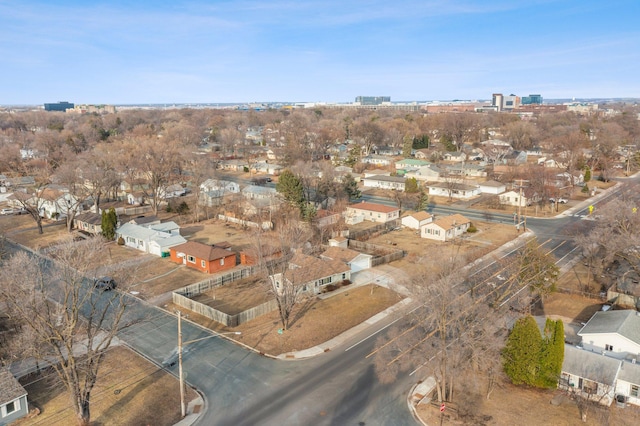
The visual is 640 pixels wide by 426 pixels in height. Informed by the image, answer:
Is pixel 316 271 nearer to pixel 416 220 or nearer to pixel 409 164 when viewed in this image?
pixel 416 220

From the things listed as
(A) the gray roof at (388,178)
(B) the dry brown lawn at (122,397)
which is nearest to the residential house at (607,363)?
(B) the dry brown lawn at (122,397)

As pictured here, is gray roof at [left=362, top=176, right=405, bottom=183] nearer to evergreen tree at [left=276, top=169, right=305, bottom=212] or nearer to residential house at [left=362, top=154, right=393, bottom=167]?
residential house at [left=362, top=154, right=393, bottom=167]

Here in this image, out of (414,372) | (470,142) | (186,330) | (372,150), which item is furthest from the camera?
(470,142)

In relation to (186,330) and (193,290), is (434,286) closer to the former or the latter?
(186,330)

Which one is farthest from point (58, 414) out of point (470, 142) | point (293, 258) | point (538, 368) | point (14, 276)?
point (470, 142)

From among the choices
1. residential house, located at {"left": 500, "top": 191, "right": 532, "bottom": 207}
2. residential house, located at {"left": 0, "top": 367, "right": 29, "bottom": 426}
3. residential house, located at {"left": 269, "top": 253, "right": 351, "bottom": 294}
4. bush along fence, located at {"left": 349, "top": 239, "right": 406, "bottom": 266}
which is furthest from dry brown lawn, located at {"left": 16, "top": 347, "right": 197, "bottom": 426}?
residential house, located at {"left": 500, "top": 191, "right": 532, "bottom": 207}

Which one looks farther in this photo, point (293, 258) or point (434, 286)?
point (293, 258)

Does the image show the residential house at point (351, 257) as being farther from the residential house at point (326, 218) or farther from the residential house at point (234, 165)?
the residential house at point (234, 165)
